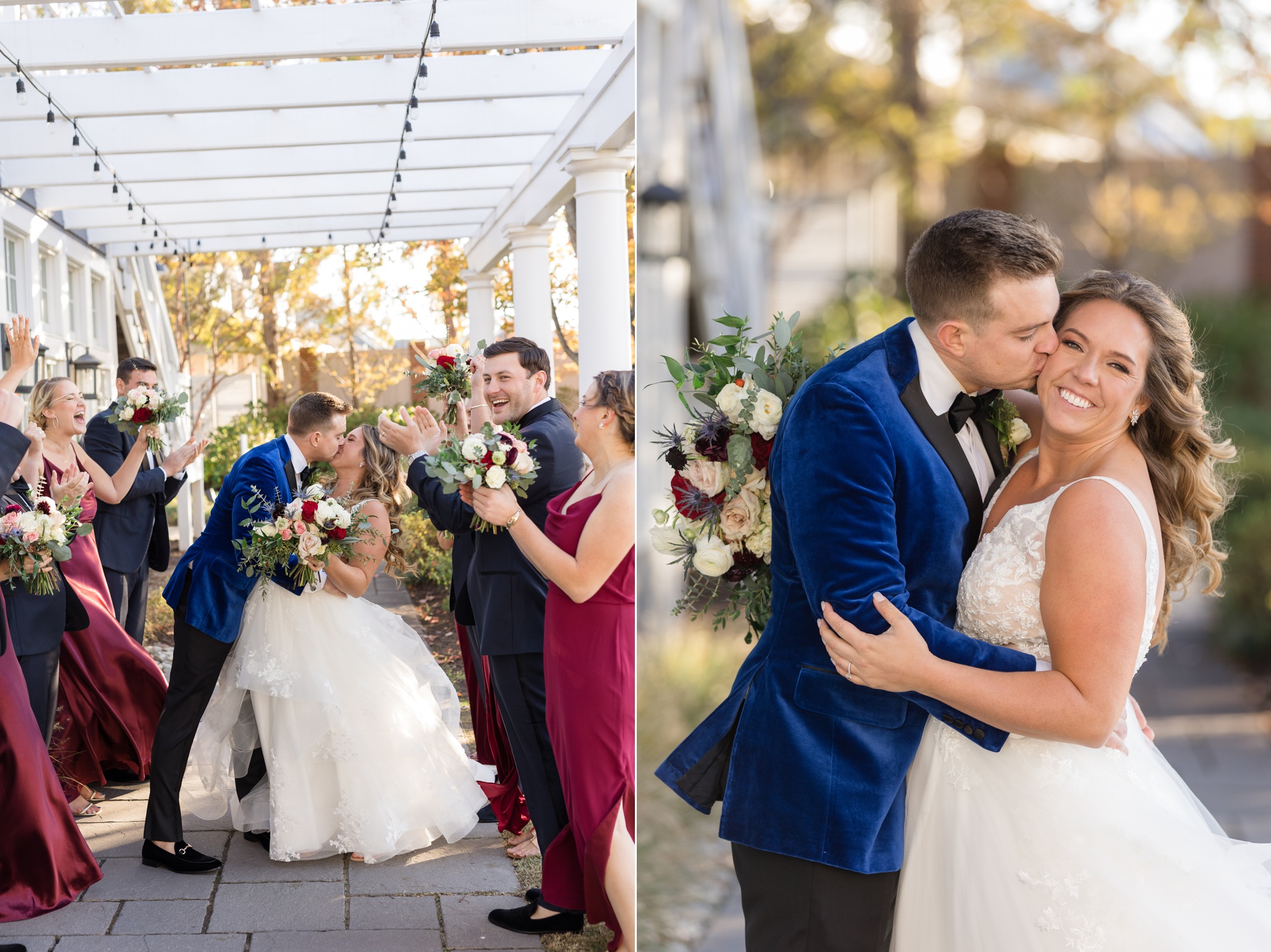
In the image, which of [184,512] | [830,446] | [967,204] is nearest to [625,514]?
[830,446]

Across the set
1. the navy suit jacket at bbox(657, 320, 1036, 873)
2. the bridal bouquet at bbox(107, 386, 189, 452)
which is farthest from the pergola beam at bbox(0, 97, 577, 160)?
the navy suit jacket at bbox(657, 320, 1036, 873)

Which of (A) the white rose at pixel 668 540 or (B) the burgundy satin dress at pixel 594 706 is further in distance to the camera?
(B) the burgundy satin dress at pixel 594 706

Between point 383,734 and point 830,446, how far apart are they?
208cm

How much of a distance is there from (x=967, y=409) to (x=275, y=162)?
1.95 meters

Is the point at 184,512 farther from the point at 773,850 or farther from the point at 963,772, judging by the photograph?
the point at 963,772

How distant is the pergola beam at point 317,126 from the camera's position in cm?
272

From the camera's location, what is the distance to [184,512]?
8.69 ft

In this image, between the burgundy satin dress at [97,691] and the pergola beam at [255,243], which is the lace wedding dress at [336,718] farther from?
the pergola beam at [255,243]

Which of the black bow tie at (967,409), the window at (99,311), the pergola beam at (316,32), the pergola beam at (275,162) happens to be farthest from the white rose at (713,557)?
the pergola beam at (316,32)

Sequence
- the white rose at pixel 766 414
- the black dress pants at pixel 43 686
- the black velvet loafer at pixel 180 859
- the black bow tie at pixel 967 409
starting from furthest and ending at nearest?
the black velvet loafer at pixel 180 859, the black dress pants at pixel 43 686, the white rose at pixel 766 414, the black bow tie at pixel 967 409

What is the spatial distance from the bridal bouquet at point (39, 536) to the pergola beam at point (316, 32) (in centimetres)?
140

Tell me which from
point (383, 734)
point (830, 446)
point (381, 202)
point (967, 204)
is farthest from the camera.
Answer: point (383, 734)

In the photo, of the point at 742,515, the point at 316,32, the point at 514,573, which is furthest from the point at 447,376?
the point at 316,32

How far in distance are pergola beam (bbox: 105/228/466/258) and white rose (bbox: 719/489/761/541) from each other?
4.14 feet
